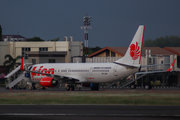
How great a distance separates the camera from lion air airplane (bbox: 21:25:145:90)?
37906mm

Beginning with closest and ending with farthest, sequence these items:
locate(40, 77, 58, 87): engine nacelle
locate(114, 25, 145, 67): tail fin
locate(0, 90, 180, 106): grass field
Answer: locate(0, 90, 180, 106): grass field < locate(114, 25, 145, 67): tail fin < locate(40, 77, 58, 87): engine nacelle

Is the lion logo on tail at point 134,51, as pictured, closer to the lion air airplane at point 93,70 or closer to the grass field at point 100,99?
the lion air airplane at point 93,70

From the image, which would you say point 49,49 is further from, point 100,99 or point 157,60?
point 100,99

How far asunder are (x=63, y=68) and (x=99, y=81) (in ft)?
19.2

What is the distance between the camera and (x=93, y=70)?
133ft

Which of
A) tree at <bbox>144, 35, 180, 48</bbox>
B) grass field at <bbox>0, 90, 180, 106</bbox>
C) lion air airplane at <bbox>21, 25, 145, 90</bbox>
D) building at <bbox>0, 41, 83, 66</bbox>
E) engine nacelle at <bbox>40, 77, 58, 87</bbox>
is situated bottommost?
grass field at <bbox>0, 90, 180, 106</bbox>

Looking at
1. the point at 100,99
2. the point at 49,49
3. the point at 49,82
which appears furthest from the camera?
the point at 49,49

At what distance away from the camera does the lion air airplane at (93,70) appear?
3791cm

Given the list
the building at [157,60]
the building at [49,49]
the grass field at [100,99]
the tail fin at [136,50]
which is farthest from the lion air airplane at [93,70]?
the building at [49,49]

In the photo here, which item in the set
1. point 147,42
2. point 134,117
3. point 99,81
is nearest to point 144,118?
point 134,117

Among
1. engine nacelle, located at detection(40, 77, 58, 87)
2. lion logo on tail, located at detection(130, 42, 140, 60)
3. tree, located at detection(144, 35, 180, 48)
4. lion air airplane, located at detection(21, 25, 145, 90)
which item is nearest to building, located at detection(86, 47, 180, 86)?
lion logo on tail, located at detection(130, 42, 140, 60)

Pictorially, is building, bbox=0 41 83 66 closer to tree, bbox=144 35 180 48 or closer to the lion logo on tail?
the lion logo on tail

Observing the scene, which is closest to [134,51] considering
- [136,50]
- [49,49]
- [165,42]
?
[136,50]

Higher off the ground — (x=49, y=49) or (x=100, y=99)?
(x=49, y=49)
